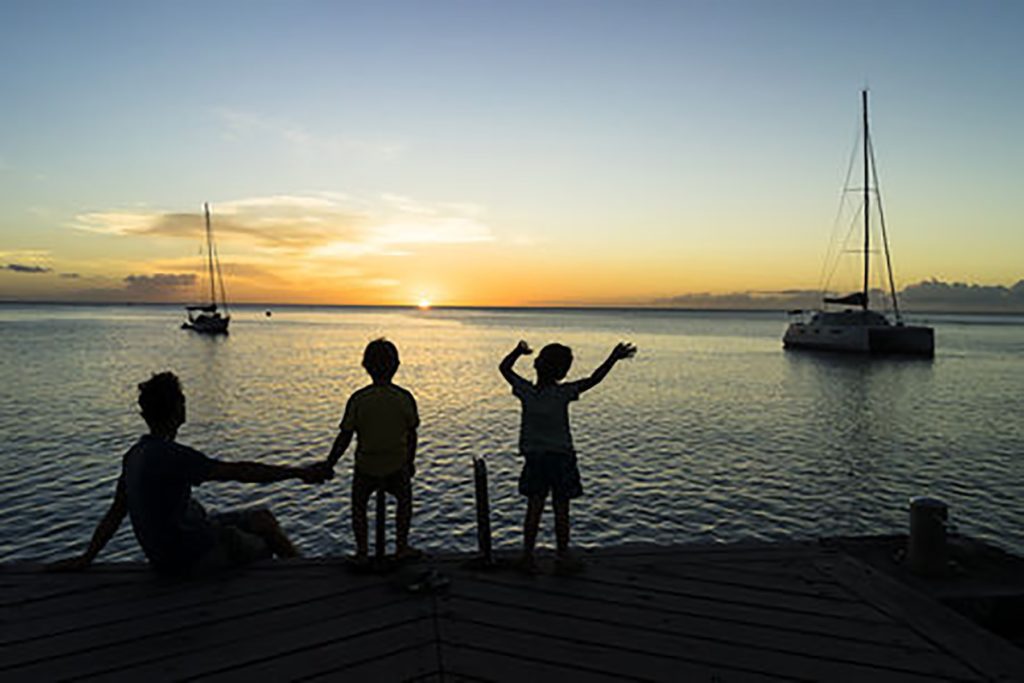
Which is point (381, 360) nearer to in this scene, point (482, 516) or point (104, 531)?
point (482, 516)

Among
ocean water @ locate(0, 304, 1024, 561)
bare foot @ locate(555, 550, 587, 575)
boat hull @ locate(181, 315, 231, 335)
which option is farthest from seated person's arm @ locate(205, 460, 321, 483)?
boat hull @ locate(181, 315, 231, 335)

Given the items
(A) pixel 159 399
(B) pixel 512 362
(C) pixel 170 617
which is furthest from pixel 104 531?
(B) pixel 512 362

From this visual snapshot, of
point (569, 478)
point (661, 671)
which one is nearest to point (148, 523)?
point (569, 478)

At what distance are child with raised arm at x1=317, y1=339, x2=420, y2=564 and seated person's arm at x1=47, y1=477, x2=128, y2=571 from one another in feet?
6.22

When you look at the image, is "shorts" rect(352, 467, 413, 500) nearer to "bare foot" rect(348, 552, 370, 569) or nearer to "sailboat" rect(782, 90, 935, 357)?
"bare foot" rect(348, 552, 370, 569)

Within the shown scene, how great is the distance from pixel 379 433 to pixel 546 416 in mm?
1606

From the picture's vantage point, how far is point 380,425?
6.18 meters

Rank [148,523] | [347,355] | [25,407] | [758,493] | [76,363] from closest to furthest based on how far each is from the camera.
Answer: [148,523], [758,493], [25,407], [76,363], [347,355]

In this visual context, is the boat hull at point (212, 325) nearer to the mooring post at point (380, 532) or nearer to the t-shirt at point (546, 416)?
the mooring post at point (380, 532)

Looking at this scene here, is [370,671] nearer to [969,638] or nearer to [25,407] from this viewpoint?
[969,638]

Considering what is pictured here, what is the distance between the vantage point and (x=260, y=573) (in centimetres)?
591

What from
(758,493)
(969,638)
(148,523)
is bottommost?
(758,493)

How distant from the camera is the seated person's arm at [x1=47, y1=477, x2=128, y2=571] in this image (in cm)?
575

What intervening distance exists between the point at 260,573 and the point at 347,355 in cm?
6243
